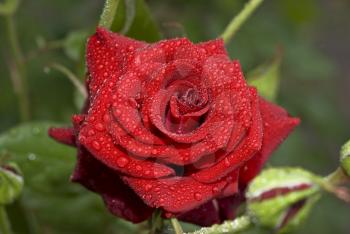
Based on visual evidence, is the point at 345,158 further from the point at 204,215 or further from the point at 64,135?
the point at 64,135

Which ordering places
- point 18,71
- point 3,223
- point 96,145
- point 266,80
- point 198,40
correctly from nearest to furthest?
point 96,145, point 3,223, point 266,80, point 18,71, point 198,40

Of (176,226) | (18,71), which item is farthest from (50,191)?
(176,226)

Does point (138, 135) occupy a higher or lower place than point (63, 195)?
higher

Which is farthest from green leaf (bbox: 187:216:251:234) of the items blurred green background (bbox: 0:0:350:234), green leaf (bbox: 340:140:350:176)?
blurred green background (bbox: 0:0:350:234)

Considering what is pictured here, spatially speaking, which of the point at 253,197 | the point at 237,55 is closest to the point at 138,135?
the point at 253,197

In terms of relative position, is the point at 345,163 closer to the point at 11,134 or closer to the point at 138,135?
the point at 138,135

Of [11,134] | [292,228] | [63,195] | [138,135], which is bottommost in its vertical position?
[63,195]
